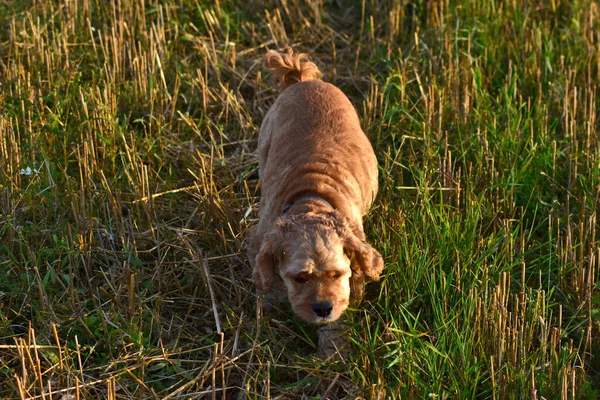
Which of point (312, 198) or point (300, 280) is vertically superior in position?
point (312, 198)

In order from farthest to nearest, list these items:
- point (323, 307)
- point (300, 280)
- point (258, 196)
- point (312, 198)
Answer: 1. point (258, 196)
2. point (312, 198)
3. point (300, 280)
4. point (323, 307)

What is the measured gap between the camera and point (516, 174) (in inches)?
220

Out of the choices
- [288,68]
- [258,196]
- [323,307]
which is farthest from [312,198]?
[288,68]

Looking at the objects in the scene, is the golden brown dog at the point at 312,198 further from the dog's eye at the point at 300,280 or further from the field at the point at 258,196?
the field at the point at 258,196

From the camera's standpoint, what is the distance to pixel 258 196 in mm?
5980

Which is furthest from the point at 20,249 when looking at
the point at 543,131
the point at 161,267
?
the point at 543,131

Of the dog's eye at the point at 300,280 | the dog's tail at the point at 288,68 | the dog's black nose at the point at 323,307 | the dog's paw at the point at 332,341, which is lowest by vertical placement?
the dog's paw at the point at 332,341

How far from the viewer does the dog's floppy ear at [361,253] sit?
4.37m

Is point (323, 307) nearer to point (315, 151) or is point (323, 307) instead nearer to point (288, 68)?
point (315, 151)

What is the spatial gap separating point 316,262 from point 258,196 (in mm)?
1804

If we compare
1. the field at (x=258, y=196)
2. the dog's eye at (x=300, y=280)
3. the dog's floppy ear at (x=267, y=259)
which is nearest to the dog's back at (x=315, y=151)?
the field at (x=258, y=196)

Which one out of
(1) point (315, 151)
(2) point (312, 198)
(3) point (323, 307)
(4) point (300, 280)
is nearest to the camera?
(3) point (323, 307)

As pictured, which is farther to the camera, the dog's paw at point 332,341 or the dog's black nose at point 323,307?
the dog's paw at point 332,341

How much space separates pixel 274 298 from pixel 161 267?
73cm
